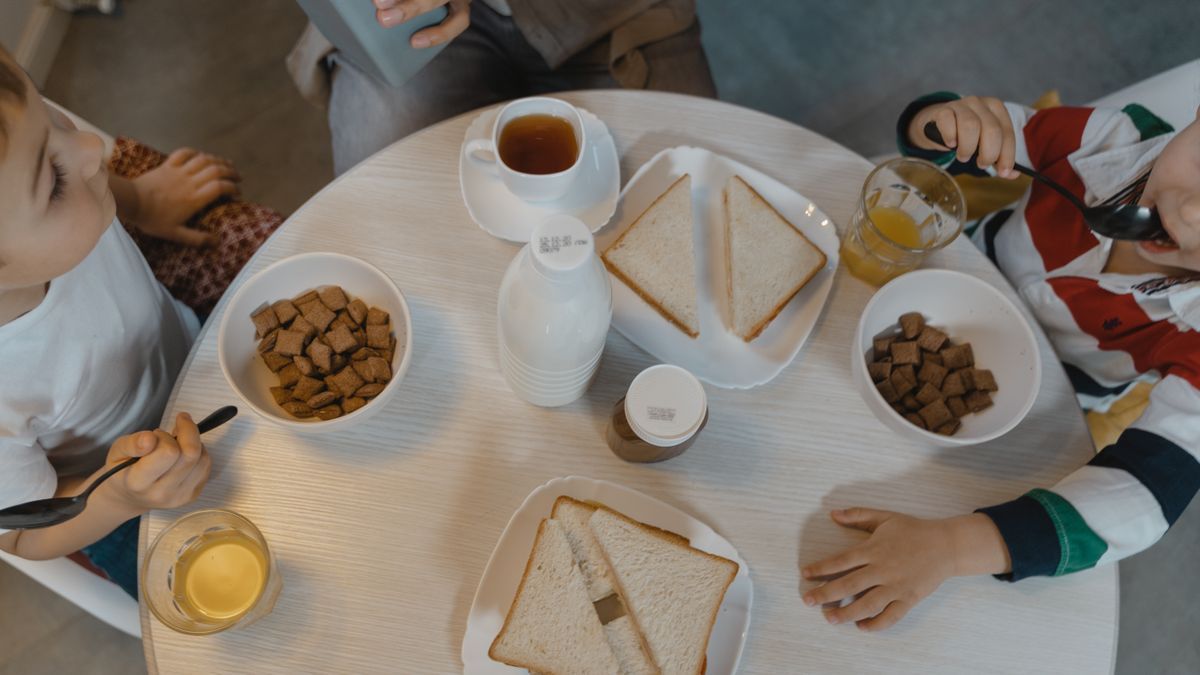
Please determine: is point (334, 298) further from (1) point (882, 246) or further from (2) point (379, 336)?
(1) point (882, 246)

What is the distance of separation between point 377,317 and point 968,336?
2.22 feet

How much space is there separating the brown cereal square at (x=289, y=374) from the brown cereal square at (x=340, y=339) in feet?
0.15

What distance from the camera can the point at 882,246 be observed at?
866 mm

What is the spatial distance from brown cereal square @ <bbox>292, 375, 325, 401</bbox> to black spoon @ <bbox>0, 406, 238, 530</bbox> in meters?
0.17

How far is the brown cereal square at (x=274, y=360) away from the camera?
80 centimetres

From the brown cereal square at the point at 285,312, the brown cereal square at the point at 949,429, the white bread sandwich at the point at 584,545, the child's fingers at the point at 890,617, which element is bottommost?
the child's fingers at the point at 890,617

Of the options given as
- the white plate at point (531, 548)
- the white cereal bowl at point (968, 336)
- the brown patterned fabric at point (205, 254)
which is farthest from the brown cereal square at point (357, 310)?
the white cereal bowl at point (968, 336)

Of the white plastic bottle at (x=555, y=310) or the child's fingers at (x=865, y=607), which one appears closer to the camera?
the white plastic bottle at (x=555, y=310)

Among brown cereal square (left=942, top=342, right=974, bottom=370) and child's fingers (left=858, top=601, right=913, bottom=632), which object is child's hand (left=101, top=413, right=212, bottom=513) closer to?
child's fingers (left=858, top=601, right=913, bottom=632)

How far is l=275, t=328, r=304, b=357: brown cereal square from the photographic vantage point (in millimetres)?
789

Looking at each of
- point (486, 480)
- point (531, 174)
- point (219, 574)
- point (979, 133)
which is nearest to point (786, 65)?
point (979, 133)

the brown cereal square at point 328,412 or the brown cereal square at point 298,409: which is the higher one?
the brown cereal square at point 298,409

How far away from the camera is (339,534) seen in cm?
79

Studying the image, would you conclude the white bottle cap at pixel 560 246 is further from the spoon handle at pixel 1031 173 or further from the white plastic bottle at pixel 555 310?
the spoon handle at pixel 1031 173
